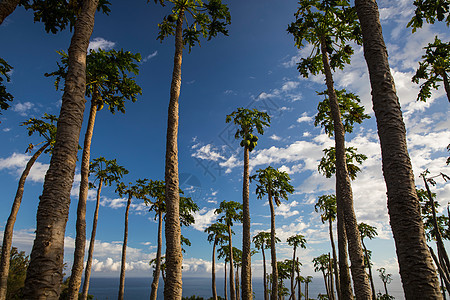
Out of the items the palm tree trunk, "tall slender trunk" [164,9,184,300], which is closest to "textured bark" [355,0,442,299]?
the palm tree trunk

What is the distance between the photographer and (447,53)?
544 inches

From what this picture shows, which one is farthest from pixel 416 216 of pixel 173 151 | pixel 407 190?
pixel 173 151

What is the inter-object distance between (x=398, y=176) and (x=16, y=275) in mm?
32226

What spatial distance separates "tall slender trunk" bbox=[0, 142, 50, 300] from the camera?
12.9m

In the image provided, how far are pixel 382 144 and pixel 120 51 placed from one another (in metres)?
12.6

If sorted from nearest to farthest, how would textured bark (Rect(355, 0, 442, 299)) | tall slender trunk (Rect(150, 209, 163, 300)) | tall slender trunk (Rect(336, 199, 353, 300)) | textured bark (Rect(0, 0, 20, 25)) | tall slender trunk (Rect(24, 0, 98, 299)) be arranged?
textured bark (Rect(355, 0, 442, 299)) < tall slender trunk (Rect(24, 0, 98, 299)) < textured bark (Rect(0, 0, 20, 25)) < tall slender trunk (Rect(336, 199, 353, 300)) < tall slender trunk (Rect(150, 209, 163, 300))

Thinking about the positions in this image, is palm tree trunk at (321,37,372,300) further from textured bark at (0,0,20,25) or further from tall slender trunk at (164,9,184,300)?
textured bark at (0,0,20,25)

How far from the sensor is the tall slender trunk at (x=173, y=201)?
22.5 ft

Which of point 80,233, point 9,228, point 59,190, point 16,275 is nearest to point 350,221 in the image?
A: point 59,190

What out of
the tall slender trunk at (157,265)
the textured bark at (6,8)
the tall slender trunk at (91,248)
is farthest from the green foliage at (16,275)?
the textured bark at (6,8)

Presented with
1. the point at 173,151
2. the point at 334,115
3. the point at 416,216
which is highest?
the point at 334,115

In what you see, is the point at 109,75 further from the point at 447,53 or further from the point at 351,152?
the point at 447,53

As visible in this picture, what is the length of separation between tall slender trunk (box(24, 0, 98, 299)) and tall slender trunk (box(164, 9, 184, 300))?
11.2 feet

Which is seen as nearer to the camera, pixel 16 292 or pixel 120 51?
pixel 120 51
